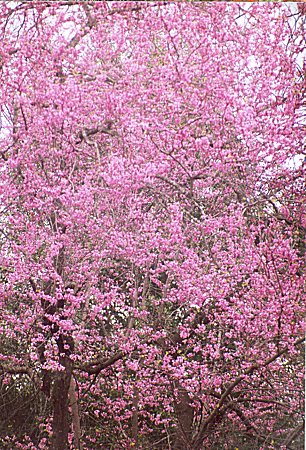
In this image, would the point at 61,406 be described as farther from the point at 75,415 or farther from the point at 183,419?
the point at 183,419

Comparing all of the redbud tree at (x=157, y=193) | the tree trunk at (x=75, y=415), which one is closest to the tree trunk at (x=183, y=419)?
the redbud tree at (x=157, y=193)

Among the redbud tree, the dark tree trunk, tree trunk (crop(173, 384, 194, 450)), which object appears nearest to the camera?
the redbud tree

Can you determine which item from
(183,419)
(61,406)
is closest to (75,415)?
(61,406)

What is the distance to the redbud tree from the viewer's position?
324 cm

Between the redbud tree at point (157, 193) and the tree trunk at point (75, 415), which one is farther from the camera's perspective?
the tree trunk at point (75, 415)

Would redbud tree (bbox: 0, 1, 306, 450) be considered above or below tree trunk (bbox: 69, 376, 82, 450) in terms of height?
above

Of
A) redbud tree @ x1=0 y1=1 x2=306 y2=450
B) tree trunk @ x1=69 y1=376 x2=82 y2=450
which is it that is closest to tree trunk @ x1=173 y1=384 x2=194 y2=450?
redbud tree @ x1=0 y1=1 x2=306 y2=450

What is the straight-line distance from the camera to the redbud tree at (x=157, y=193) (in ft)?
10.6

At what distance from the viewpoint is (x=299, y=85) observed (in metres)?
3.32

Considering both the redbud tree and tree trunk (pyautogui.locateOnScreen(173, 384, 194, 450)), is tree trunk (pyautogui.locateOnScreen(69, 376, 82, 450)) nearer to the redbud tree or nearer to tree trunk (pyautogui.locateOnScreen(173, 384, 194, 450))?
the redbud tree

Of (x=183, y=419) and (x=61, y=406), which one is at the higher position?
(x=183, y=419)

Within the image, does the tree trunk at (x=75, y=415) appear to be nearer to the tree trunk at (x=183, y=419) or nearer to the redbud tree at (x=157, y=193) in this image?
the redbud tree at (x=157, y=193)

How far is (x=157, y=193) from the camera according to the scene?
3471 mm

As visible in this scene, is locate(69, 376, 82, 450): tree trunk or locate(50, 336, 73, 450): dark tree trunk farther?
locate(69, 376, 82, 450): tree trunk
